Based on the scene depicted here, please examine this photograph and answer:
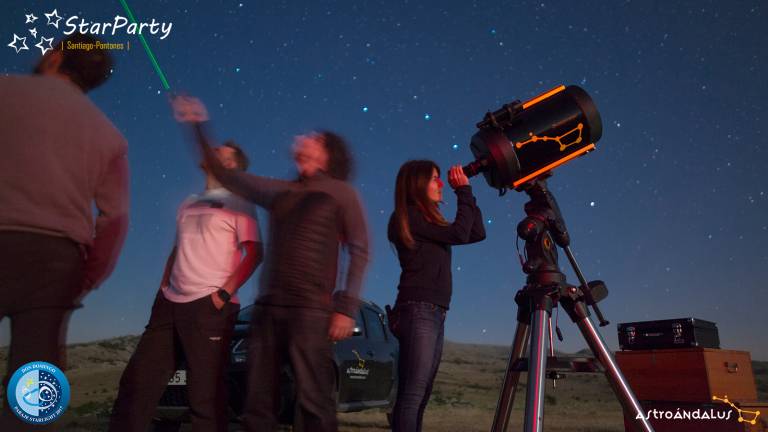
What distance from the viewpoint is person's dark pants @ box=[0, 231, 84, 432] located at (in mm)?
1686

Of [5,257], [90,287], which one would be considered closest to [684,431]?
[90,287]

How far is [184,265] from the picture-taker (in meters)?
2.86

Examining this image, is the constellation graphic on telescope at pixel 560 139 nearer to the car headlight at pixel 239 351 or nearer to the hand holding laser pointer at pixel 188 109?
the hand holding laser pointer at pixel 188 109

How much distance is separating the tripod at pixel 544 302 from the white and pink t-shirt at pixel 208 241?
147cm

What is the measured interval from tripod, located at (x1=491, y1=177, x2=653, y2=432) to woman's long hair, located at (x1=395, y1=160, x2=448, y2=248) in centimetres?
64

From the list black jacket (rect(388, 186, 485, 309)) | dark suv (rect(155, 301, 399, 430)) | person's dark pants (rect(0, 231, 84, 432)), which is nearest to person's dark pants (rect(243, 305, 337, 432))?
black jacket (rect(388, 186, 485, 309))

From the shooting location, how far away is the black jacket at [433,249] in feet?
9.64

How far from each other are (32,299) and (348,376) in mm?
4430

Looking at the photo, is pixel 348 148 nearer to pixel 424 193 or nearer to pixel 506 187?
pixel 424 193

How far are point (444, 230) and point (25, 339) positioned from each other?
6.54 ft

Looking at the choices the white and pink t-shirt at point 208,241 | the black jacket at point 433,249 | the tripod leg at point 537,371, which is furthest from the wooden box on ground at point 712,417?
the white and pink t-shirt at point 208,241

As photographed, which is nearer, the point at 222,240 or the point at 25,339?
the point at 25,339

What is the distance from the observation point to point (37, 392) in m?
1.82

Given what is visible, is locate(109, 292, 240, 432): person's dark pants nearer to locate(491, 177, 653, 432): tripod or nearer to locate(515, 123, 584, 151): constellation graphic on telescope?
locate(491, 177, 653, 432): tripod
